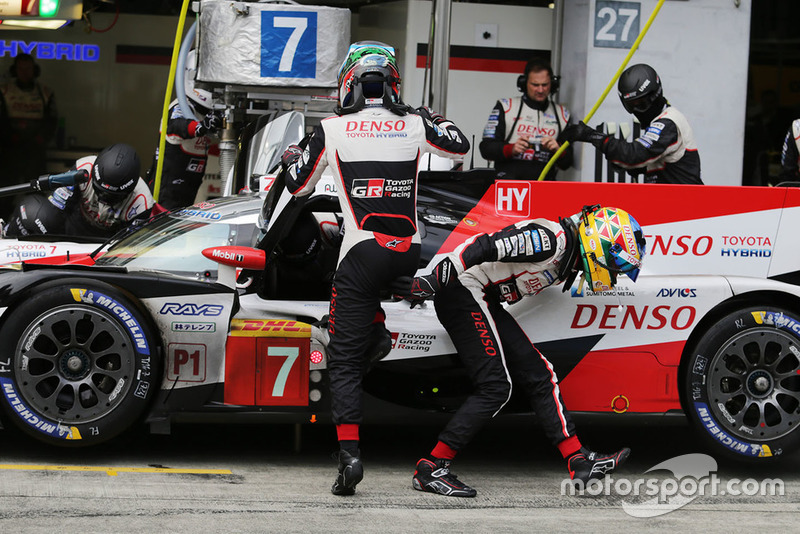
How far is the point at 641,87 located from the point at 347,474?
137 inches

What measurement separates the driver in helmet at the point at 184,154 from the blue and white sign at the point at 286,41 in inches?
79.1

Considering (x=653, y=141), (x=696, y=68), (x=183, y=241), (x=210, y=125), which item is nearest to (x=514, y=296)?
(x=183, y=241)

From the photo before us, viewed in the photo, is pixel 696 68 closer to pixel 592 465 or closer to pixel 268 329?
pixel 592 465

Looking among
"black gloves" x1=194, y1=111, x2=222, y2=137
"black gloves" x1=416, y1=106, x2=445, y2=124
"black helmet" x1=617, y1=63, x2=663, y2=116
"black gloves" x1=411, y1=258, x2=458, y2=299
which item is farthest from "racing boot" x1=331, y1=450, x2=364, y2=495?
"black gloves" x1=194, y1=111, x2=222, y2=137

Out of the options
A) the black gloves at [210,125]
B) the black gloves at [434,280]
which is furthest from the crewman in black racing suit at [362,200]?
the black gloves at [210,125]

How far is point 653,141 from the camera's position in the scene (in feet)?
23.9

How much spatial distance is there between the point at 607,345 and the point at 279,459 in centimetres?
170

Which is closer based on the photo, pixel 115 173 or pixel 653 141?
pixel 653 141

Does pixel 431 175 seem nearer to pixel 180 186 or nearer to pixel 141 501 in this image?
pixel 141 501

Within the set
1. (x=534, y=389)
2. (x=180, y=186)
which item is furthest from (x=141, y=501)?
(x=180, y=186)

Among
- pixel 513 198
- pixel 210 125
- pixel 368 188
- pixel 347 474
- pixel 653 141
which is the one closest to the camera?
pixel 347 474

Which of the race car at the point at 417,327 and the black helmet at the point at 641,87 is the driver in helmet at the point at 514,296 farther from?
the black helmet at the point at 641,87

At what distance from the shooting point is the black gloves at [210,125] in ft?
28.2

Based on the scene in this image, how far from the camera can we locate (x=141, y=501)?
4.89 meters
